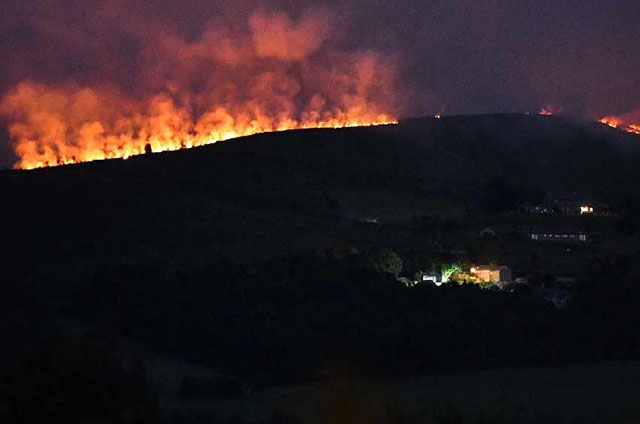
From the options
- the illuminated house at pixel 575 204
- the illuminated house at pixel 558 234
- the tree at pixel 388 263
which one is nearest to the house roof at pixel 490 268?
the tree at pixel 388 263

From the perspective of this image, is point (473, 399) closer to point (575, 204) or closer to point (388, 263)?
point (388, 263)

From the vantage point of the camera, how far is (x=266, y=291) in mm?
45125

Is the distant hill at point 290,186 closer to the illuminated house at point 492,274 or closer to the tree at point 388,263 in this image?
the tree at point 388,263

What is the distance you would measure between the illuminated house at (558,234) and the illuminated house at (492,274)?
15414mm

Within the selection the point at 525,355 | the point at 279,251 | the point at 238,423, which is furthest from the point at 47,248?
the point at 238,423

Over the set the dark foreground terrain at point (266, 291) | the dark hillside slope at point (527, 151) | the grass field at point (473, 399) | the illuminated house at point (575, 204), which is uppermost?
the dark hillside slope at point (527, 151)

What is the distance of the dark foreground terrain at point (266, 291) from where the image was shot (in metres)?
26.8

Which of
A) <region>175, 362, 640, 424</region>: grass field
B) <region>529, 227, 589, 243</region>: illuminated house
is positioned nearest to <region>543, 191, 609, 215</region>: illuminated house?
<region>529, 227, 589, 243</region>: illuminated house

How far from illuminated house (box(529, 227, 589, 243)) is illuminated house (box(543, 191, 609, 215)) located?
1461 cm

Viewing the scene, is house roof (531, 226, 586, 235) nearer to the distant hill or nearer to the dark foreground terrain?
the dark foreground terrain

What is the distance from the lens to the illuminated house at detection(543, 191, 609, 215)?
88.2 m

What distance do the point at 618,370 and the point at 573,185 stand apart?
3217 inches

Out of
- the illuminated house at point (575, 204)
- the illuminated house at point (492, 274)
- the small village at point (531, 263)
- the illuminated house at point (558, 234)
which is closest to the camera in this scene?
the small village at point (531, 263)

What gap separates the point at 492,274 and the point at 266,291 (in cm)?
1185
